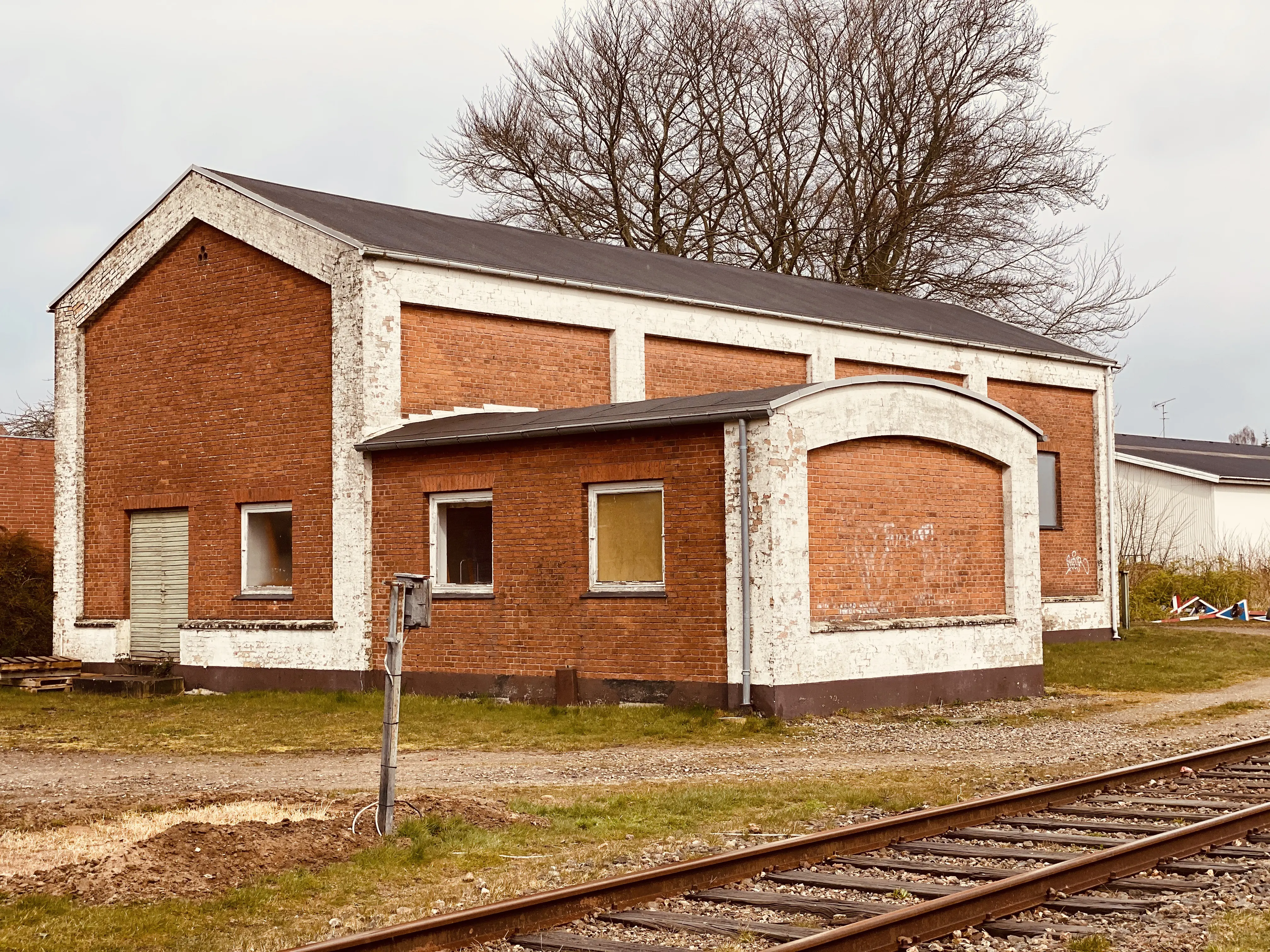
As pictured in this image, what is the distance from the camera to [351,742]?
14.4 m

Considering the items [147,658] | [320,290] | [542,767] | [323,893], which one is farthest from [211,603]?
[323,893]

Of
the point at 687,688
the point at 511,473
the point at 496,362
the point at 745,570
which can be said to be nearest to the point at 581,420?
the point at 511,473

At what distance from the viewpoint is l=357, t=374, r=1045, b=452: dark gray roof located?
15.5 m

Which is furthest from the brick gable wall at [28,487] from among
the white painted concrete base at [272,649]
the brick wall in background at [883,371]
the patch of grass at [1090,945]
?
the patch of grass at [1090,945]

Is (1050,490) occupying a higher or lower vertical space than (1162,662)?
higher

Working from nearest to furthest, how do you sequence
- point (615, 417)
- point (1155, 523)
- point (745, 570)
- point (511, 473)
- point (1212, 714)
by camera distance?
point (745, 570) < point (1212, 714) < point (615, 417) < point (511, 473) < point (1155, 523)

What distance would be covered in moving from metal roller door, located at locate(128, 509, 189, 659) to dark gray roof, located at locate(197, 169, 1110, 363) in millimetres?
5000

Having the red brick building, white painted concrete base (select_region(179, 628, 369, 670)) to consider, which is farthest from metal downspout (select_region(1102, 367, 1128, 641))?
white painted concrete base (select_region(179, 628, 369, 670))

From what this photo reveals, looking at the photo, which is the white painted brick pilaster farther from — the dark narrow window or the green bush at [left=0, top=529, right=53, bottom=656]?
the green bush at [left=0, top=529, right=53, bottom=656]

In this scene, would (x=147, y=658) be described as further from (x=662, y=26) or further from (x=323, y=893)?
(x=662, y=26)

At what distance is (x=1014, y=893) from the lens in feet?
23.1

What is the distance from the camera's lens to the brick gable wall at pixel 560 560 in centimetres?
1572

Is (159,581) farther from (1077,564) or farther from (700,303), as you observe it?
(1077,564)

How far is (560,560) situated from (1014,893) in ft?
33.6
